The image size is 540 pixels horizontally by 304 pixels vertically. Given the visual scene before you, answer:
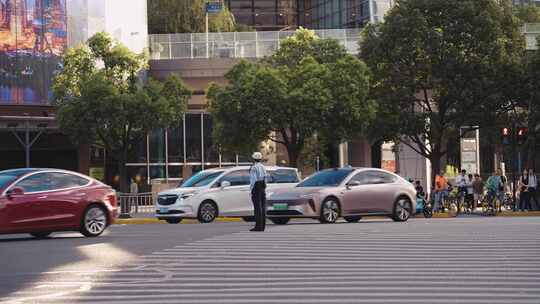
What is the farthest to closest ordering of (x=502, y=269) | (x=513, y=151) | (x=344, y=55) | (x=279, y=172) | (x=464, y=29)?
(x=344, y=55)
(x=464, y=29)
(x=513, y=151)
(x=279, y=172)
(x=502, y=269)

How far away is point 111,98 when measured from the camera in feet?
160

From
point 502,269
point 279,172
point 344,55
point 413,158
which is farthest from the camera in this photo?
point 413,158

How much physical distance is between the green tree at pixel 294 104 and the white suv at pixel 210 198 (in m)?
17.9

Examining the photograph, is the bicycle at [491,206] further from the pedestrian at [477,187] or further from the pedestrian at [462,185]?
the pedestrian at [477,187]

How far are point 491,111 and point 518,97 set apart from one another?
57.8 inches

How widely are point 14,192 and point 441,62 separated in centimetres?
3298

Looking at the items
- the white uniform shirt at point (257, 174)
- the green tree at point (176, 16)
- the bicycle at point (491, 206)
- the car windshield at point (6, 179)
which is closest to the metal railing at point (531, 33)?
the green tree at point (176, 16)

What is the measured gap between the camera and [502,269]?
13.5m

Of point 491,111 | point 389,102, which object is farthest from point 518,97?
point 389,102

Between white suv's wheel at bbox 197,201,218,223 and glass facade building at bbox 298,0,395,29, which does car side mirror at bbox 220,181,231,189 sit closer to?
white suv's wheel at bbox 197,201,218,223

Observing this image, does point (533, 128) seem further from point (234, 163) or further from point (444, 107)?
point (234, 163)

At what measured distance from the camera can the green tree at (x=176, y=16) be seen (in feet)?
267

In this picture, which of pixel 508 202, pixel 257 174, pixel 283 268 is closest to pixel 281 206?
pixel 257 174

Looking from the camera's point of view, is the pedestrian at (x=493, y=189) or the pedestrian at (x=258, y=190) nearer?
the pedestrian at (x=258, y=190)
